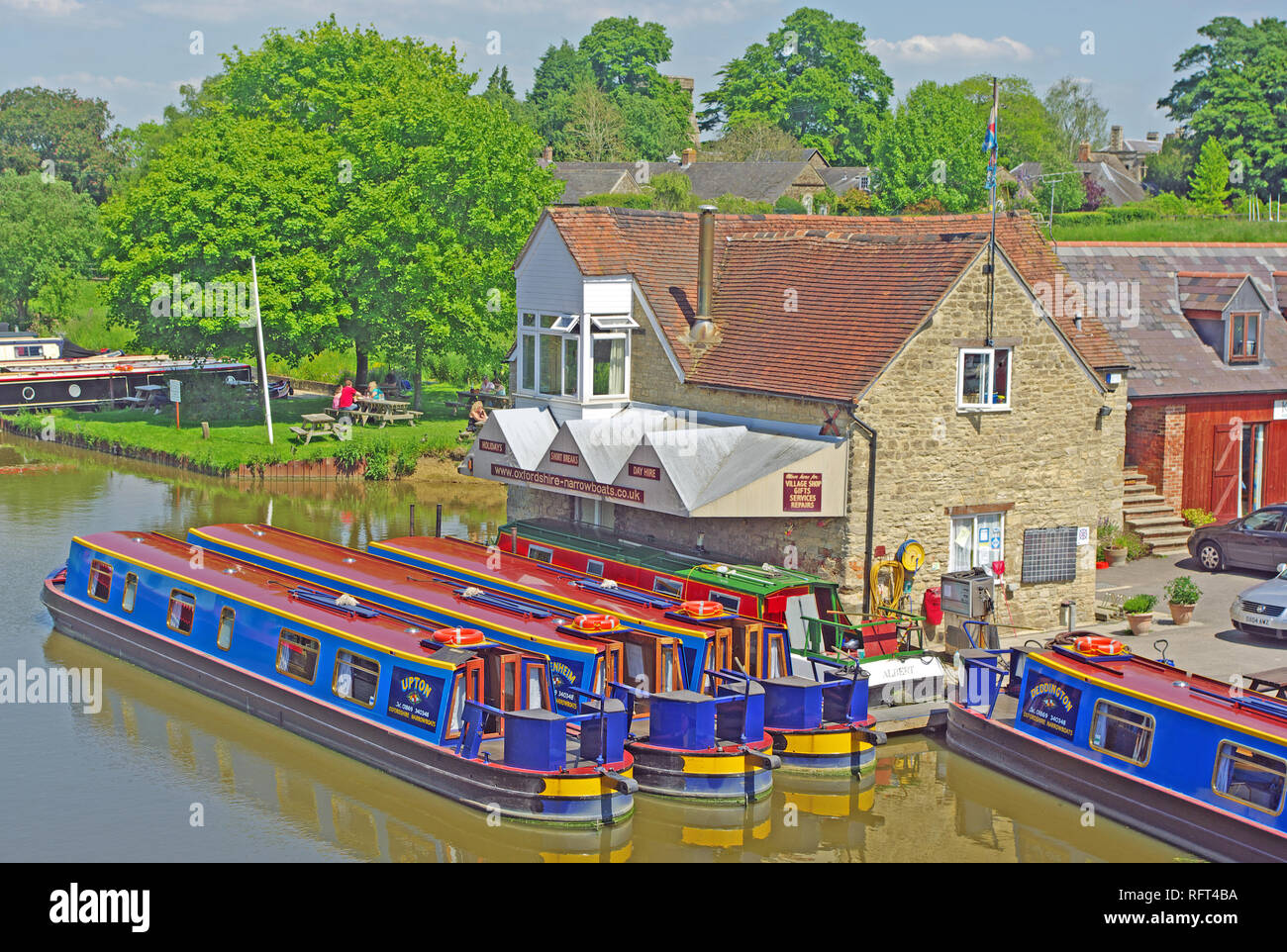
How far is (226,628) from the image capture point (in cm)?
2505

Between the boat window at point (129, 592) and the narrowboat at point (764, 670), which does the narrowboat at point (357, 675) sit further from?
the narrowboat at point (764, 670)

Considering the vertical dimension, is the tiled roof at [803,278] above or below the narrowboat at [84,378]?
above

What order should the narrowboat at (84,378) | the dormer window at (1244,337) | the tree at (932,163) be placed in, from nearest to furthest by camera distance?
the dormer window at (1244,337) → the narrowboat at (84,378) → the tree at (932,163)

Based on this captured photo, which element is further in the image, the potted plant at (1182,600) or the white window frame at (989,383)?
the potted plant at (1182,600)

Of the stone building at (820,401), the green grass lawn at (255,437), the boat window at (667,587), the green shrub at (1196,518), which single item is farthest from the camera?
the green grass lawn at (255,437)

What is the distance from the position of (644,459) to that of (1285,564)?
12.6 m

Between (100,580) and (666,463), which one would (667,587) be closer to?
(666,463)

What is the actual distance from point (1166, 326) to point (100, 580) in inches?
960

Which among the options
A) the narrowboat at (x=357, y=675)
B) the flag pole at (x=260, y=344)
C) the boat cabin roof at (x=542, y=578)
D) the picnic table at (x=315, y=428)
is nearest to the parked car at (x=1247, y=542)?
the boat cabin roof at (x=542, y=578)

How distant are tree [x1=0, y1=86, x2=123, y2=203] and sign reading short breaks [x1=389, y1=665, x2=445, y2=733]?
93.3 meters

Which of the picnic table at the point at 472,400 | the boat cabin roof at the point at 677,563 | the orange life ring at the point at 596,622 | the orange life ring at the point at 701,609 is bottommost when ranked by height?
the orange life ring at the point at 596,622

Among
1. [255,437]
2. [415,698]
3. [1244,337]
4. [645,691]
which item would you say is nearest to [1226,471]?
[1244,337]

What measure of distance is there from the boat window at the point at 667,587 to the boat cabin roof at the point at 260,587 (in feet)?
14.5

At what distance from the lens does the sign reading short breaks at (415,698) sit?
2084 cm
